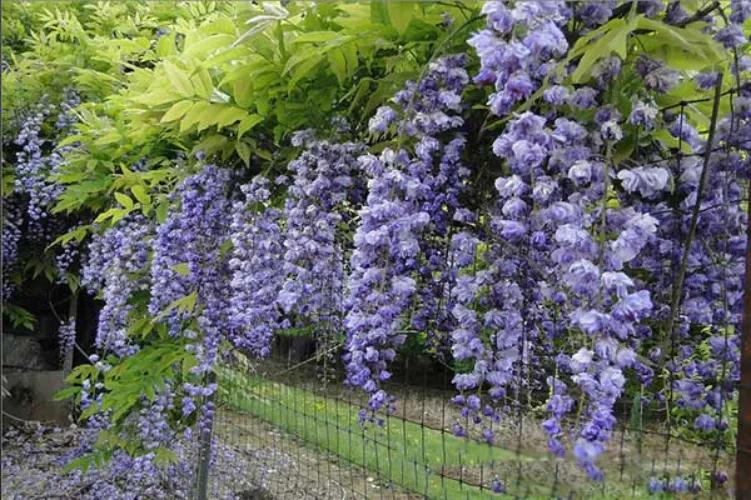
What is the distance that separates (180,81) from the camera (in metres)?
2.27

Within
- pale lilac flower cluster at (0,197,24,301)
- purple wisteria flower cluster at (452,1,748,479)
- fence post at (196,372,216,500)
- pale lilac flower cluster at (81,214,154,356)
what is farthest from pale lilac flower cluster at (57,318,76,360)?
purple wisteria flower cluster at (452,1,748,479)

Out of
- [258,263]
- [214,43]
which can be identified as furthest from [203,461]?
[214,43]

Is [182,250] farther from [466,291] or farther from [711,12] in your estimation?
[711,12]

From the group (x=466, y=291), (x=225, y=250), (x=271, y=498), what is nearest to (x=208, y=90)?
(x=225, y=250)

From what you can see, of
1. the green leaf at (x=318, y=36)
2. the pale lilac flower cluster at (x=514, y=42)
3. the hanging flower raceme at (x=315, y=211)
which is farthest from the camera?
the hanging flower raceme at (x=315, y=211)

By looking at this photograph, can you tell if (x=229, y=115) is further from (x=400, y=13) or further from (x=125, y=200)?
(x=125, y=200)

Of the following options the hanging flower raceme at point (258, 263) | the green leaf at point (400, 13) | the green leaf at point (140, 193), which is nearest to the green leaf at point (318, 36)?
the green leaf at point (400, 13)

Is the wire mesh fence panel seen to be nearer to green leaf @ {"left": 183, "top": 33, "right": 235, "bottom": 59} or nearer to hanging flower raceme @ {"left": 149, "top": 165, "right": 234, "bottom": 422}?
hanging flower raceme @ {"left": 149, "top": 165, "right": 234, "bottom": 422}

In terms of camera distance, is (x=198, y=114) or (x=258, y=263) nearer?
(x=198, y=114)

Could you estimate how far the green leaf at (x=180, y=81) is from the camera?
2.27 m

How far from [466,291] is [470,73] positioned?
0.52 meters

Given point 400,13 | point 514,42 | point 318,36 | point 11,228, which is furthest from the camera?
point 11,228

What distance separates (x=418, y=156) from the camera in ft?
5.68

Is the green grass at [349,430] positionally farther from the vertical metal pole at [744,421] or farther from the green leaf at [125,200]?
the green leaf at [125,200]
